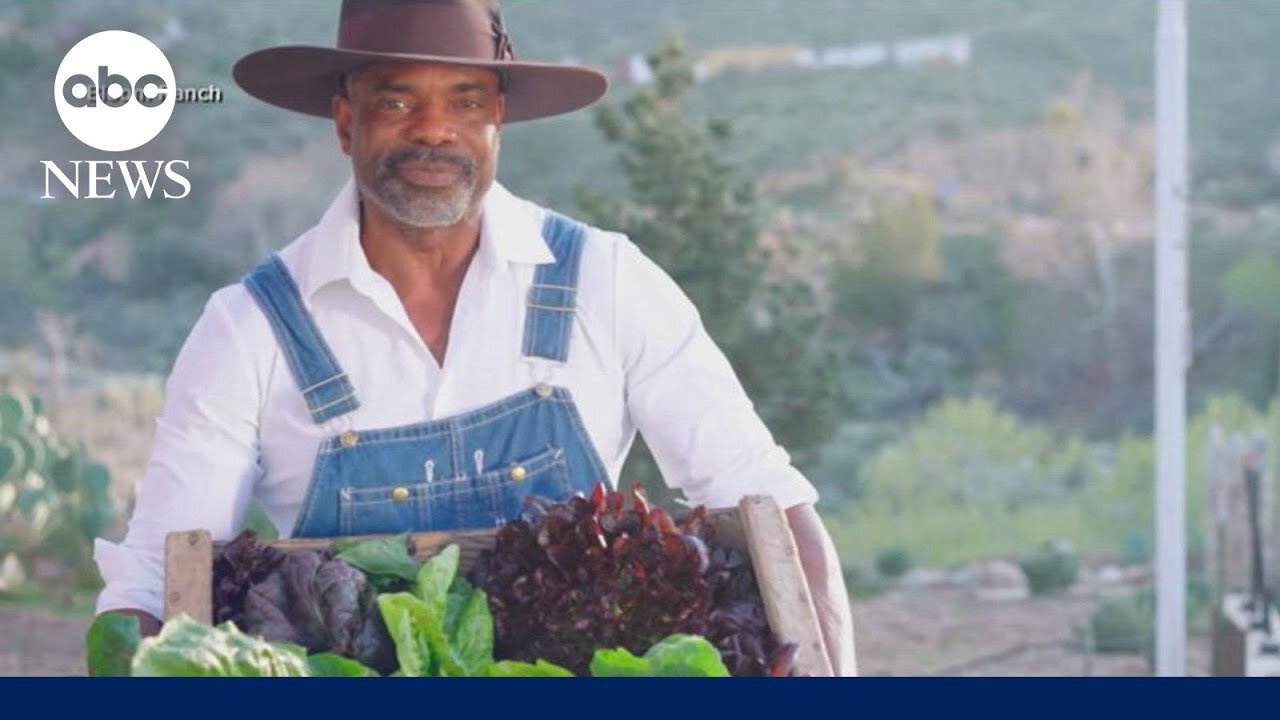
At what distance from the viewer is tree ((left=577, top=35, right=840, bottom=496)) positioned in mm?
7129

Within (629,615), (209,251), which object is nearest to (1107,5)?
(209,251)

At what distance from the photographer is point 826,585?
2600 mm

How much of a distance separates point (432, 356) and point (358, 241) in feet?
0.61

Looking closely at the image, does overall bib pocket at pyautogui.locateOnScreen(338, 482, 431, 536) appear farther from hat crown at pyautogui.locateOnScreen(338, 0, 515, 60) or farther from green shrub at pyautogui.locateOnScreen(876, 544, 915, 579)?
green shrub at pyautogui.locateOnScreen(876, 544, 915, 579)

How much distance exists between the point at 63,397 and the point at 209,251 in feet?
2.27

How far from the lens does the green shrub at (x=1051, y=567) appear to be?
8.06 metres

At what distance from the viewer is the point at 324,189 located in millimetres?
8156


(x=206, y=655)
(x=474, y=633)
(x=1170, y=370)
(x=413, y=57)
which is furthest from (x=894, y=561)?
(x=206, y=655)

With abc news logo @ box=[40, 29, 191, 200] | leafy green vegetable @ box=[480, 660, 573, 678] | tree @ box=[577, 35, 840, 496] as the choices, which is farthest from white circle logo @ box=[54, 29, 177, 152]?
leafy green vegetable @ box=[480, 660, 573, 678]

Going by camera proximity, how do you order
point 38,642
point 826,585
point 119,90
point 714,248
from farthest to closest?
point 38,642, point 714,248, point 119,90, point 826,585

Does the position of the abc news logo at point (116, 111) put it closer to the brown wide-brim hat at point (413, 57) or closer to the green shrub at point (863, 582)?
the brown wide-brim hat at point (413, 57)

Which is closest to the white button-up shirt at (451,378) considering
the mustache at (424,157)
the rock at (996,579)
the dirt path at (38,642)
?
the mustache at (424,157)

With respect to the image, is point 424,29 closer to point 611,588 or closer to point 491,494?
point 491,494

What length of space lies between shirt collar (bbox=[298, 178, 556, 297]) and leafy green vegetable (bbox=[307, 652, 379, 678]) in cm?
82
